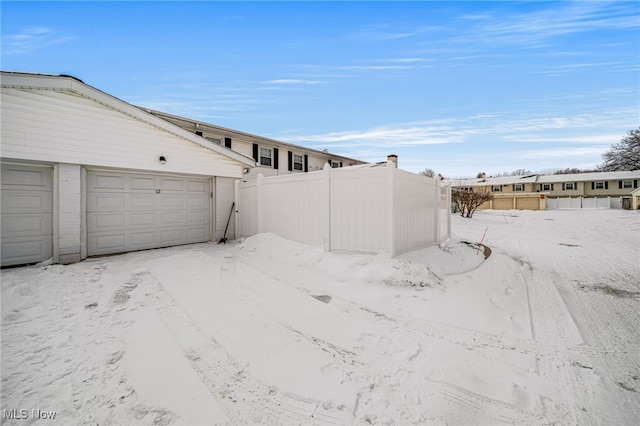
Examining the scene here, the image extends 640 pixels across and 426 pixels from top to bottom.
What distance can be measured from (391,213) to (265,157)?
34.0 feet

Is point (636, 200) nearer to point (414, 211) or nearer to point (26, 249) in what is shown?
point (414, 211)

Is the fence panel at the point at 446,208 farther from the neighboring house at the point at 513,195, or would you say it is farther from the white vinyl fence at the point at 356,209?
the neighboring house at the point at 513,195

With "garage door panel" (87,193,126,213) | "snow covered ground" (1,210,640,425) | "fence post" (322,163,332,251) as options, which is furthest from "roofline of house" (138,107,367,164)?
"fence post" (322,163,332,251)

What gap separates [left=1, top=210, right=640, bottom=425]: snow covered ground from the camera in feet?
6.70

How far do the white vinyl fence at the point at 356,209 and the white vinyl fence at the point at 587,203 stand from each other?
3421cm

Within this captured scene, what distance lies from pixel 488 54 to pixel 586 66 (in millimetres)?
3309

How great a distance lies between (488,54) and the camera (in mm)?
8227

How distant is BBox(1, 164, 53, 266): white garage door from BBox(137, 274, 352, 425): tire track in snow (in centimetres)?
597

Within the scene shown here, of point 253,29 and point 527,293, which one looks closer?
point 527,293

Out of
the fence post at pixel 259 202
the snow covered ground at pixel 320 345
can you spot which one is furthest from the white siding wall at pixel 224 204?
the snow covered ground at pixel 320 345

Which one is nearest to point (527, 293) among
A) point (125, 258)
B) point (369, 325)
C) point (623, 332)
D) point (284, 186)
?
point (623, 332)

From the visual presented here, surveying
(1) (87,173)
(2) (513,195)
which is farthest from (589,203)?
(1) (87,173)

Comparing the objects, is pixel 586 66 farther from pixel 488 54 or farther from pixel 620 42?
pixel 488 54

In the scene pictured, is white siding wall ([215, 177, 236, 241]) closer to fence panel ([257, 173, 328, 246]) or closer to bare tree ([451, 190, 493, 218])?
fence panel ([257, 173, 328, 246])
